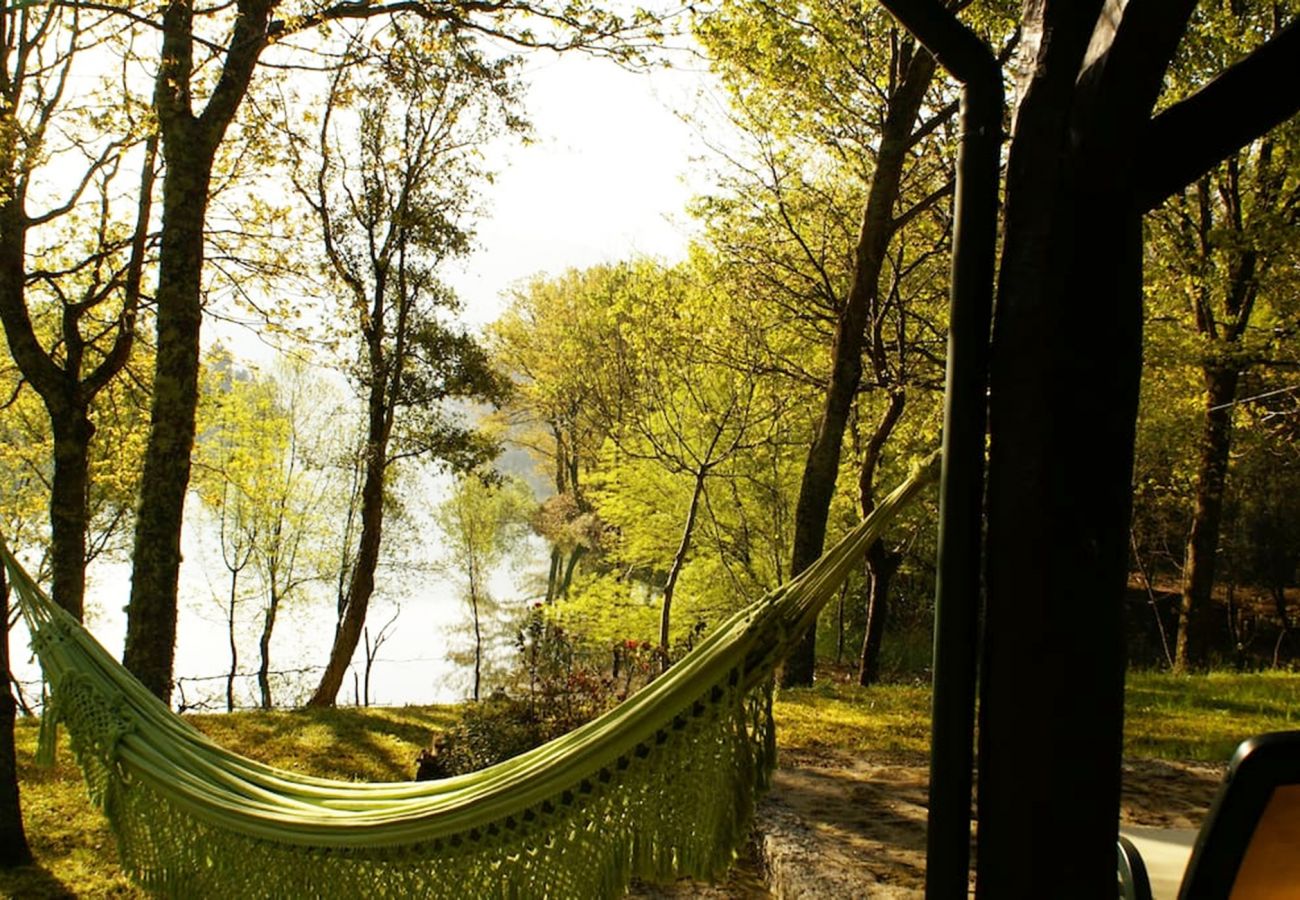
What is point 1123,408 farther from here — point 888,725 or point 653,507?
point 653,507

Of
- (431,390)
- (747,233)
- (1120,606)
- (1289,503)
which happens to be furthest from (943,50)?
(1289,503)

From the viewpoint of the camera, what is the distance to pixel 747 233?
260 inches

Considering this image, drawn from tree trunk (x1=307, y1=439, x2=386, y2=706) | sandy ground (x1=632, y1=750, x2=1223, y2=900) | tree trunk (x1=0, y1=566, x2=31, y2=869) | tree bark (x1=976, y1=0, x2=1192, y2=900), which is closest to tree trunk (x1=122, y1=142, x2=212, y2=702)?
tree trunk (x1=0, y1=566, x2=31, y2=869)

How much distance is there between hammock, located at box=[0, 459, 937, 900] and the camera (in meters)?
1.31

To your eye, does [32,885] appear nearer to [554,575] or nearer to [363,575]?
[363,575]

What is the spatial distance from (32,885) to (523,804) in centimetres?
198

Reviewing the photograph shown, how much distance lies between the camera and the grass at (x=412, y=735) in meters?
2.94

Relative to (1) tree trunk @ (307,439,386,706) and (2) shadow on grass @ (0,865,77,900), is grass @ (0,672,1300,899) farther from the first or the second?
(1) tree trunk @ (307,439,386,706)

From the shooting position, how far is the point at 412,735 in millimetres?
5543

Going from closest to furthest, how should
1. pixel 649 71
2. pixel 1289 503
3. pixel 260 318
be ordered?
pixel 649 71
pixel 260 318
pixel 1289 503

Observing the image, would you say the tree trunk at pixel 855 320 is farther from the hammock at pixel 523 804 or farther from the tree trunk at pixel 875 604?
the hammock at pixel 523 804

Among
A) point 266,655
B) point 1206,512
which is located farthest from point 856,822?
point 266,655

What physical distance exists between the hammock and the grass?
112cm

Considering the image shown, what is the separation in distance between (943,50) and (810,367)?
7840mm
